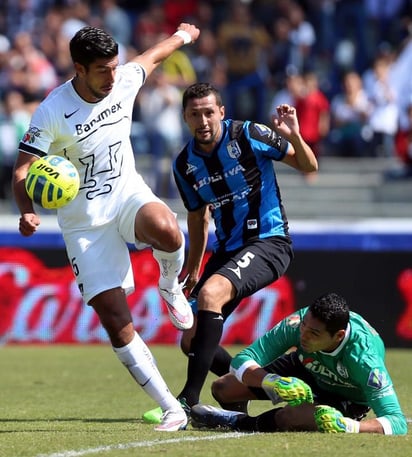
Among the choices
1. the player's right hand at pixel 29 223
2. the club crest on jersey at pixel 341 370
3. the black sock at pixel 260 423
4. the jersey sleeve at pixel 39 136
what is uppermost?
the jersey sleeve at pixel 39 136

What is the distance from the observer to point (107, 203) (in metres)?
7.34

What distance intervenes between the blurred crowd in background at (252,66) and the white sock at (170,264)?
8.89 meters

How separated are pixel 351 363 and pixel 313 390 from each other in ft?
2.00

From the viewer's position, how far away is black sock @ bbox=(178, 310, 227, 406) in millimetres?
7582

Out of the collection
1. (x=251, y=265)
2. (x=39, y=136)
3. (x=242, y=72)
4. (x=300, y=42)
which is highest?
(x=300, y=42)

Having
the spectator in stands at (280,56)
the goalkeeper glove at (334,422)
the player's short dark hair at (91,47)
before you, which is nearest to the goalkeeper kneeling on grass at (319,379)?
the goalkeeper glove at (334,422)

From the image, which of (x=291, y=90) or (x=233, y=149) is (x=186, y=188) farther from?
(x=291, y=90)

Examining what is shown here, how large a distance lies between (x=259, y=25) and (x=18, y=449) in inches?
547

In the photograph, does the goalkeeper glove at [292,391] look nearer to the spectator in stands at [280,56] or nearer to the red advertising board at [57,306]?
the red advertising board at [57,306]

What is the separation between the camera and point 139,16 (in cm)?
2044

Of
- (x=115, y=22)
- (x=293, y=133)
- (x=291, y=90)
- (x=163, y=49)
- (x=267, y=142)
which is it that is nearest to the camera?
(x=293, y=133)

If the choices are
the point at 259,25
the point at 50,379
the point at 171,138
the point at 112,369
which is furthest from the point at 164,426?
the point at 259,25

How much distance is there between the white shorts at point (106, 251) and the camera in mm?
7223

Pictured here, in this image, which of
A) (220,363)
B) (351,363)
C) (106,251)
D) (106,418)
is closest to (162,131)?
(220,363)
